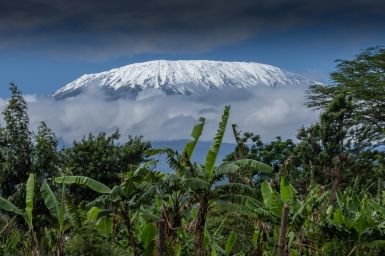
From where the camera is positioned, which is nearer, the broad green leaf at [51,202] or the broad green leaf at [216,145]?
the broad green leaf at [51,202]

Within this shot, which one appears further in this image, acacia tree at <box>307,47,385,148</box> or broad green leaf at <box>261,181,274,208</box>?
acacia tree at <box>307,47,385,148</box>

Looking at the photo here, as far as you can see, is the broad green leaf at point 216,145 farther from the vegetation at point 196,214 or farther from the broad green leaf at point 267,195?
the broad green leaf at point 267,195

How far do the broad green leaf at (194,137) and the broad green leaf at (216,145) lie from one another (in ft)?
1.57

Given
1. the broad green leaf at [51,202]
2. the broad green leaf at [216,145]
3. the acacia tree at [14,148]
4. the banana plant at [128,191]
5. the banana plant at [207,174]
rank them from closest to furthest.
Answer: the banana plant at [128,191] → the banana plant at [207,174] → the broad green leaf at [51,202] → the broad green leaf at [216,145] → the acacia tree at [14,148]

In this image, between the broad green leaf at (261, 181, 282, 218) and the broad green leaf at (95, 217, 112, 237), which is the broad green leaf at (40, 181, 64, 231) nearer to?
Answer: the broad green leaf at (95, 217, 112, 237)

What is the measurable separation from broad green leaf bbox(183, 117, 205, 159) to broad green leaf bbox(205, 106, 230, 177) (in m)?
0.48

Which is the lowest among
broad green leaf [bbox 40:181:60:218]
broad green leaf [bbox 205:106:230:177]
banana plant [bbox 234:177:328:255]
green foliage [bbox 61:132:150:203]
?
green foliage [bbox 61:132:150:203]

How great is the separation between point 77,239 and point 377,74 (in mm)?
29125

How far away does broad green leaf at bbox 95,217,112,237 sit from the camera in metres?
15.6

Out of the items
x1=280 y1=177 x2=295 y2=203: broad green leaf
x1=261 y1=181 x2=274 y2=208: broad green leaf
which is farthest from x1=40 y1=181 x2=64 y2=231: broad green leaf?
x1=280 y1=177 x2=295 y2=203: broad green leaf

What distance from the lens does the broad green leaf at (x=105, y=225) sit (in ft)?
51.2

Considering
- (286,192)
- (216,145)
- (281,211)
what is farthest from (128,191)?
(286,192)

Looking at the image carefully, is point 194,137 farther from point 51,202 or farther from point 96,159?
point 96,159

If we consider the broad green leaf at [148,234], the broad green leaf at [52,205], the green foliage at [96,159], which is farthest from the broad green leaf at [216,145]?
the green foliage at [96,159]
